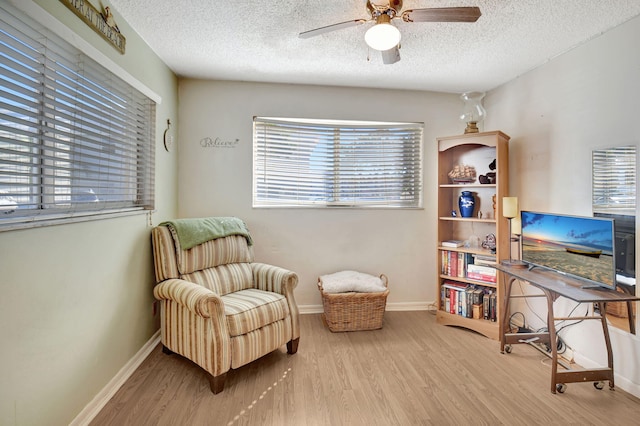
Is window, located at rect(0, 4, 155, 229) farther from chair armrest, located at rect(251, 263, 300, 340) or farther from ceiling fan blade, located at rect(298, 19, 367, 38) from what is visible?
ceiling fan blade, located at rect(298, 19, 367, 38)

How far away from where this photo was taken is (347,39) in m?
2.24

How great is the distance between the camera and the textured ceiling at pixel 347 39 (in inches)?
73.4

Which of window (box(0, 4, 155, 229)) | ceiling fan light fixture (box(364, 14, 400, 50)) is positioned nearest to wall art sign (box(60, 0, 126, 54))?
window (box(0, 4, 155, 229))

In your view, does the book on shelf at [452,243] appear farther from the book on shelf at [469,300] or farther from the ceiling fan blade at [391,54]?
the ceiling fan blade at [391,54]

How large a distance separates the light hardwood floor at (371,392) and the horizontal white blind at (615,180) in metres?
1.21

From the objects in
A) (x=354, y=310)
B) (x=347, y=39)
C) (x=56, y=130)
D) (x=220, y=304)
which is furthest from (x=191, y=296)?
(x=347, y=39)

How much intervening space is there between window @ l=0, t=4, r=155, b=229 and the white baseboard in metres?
1.05

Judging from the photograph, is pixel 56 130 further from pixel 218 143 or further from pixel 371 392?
pixel 371 392

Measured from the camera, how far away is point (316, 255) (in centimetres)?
325

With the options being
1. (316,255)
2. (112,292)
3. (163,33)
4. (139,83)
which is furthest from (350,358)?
(163,33)

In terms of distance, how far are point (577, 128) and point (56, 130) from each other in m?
3.32

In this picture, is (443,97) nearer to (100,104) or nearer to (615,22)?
(615,22)

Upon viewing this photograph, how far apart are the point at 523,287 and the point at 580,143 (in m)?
1.32

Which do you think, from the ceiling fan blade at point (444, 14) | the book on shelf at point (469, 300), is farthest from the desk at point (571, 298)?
the ceiling fan blade at point (444, 14)
